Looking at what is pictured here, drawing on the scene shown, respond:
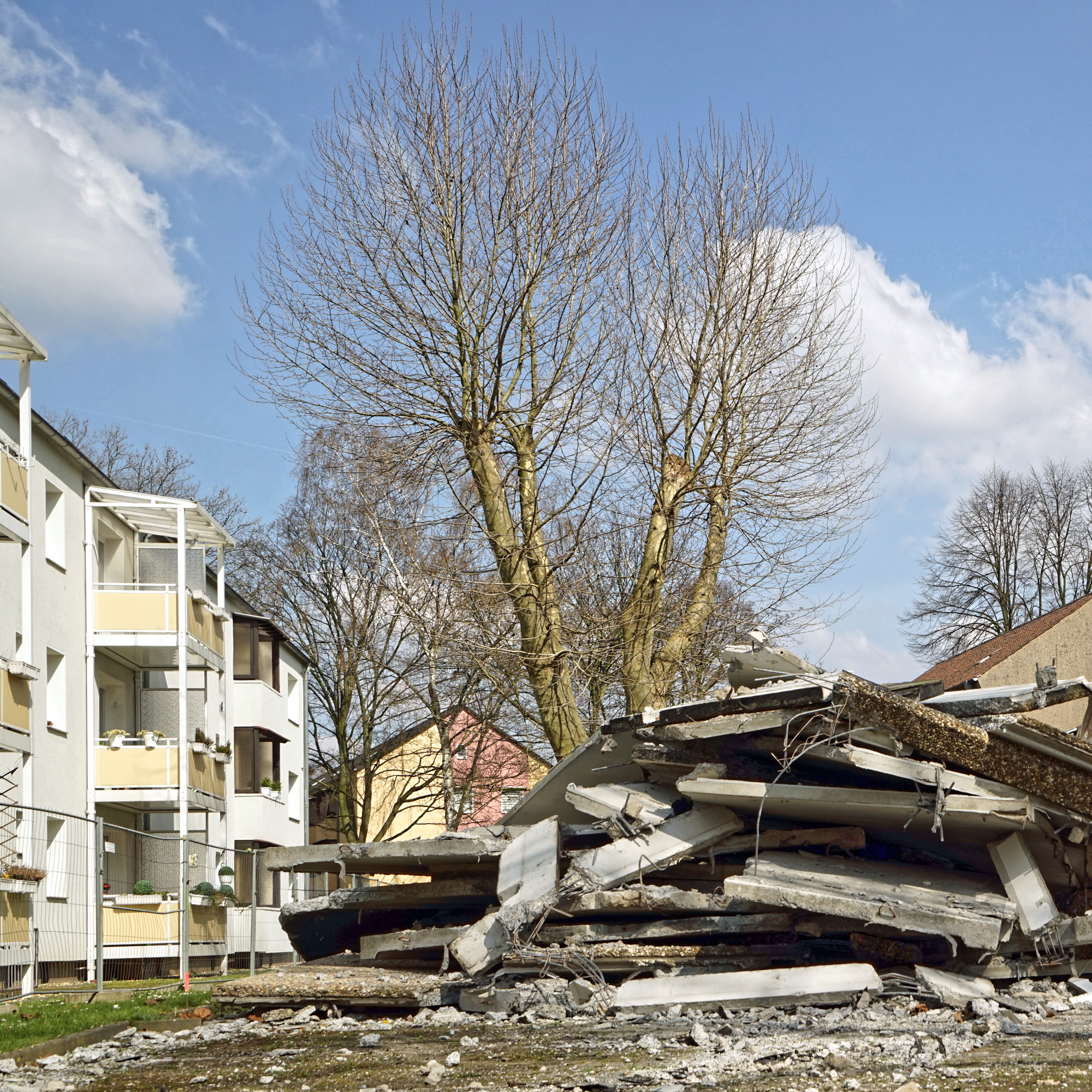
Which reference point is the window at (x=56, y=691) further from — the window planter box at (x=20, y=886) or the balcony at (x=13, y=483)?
the window planter box at (x=20, y=886)

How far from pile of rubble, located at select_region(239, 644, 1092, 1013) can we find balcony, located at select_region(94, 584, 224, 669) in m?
14.2

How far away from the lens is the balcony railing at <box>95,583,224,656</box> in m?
22.2

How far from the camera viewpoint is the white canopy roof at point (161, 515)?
872 inches

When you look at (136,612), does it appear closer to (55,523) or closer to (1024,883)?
(55,523)

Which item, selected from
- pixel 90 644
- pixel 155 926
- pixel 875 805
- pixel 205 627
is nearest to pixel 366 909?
pixel 875 805

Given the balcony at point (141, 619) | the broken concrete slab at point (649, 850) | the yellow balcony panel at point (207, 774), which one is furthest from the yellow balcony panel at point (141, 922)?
the broken concrete slab at point (649, 850)

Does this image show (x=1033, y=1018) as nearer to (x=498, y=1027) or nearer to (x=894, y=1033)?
(x=894, y=1033)

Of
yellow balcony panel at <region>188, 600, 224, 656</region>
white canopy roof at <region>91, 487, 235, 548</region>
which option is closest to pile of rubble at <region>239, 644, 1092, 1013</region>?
white canopy roof at <region>91, 487, 235, 548</region>

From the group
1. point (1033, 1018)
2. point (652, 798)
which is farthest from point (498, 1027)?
point (1033, 1018)

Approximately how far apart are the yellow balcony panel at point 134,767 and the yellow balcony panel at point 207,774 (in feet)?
2.25

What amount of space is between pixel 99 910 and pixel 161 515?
12629mm

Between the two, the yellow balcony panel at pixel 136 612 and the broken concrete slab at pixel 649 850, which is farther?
the yellow balcony panel at pixel 136 612

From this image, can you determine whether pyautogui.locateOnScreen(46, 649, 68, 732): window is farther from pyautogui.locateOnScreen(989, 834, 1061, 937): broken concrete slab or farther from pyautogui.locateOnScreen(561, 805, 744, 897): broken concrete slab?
pyautogui.locateOnScreen(989, 834, 1061, 937): broken concrete slab

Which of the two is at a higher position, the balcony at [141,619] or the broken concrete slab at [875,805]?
the balcony at [141,619]
